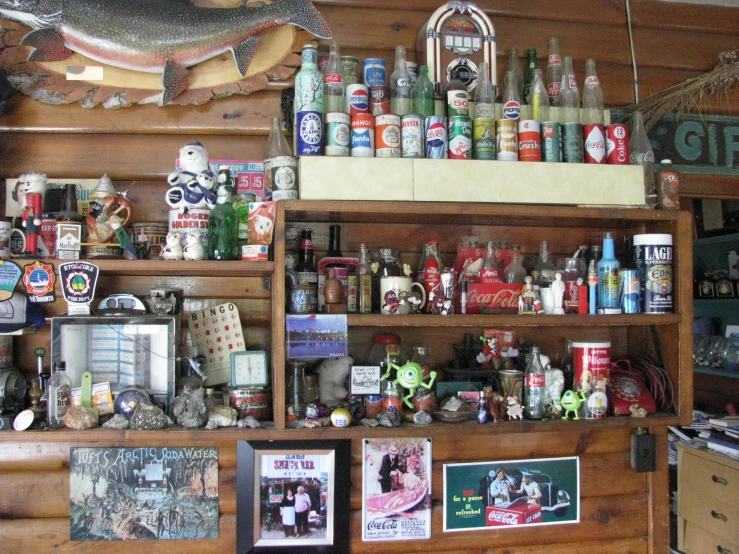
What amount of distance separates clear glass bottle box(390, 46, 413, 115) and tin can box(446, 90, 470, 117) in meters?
0.12

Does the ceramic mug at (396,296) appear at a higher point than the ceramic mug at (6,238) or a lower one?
lower

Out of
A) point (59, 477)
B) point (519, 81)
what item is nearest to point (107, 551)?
point (59, 477)

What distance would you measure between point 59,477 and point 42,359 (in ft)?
1.11

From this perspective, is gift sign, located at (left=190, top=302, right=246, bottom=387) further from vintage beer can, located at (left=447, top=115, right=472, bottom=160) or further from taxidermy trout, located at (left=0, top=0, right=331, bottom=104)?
vintage beer can, located at (left=447, top=115, right=472, bottom=160)

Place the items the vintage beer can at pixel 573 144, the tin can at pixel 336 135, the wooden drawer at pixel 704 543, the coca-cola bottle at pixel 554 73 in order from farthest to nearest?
the wooden drawer at pixel 704 543
the coca-cola bottle at pixel 554 73
the vintage beer can at pixel 573 144
the tin can at pixel 336 135

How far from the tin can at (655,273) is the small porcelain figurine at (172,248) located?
4.34 feet

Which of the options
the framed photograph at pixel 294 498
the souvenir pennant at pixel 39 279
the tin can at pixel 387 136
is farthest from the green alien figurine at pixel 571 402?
the souvenir pennant at pixel 39 279

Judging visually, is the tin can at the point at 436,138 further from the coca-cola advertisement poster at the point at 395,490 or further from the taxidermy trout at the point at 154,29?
the coca-cola advertisement poster at the point at 395,490

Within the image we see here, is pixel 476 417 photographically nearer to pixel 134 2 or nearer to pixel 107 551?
pixel 107 551

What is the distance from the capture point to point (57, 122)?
185 cm

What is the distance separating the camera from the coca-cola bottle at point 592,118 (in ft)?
5.98

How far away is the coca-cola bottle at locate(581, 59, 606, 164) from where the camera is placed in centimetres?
182

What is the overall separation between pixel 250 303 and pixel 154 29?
2.80ft

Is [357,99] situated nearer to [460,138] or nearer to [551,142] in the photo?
[460,138]
